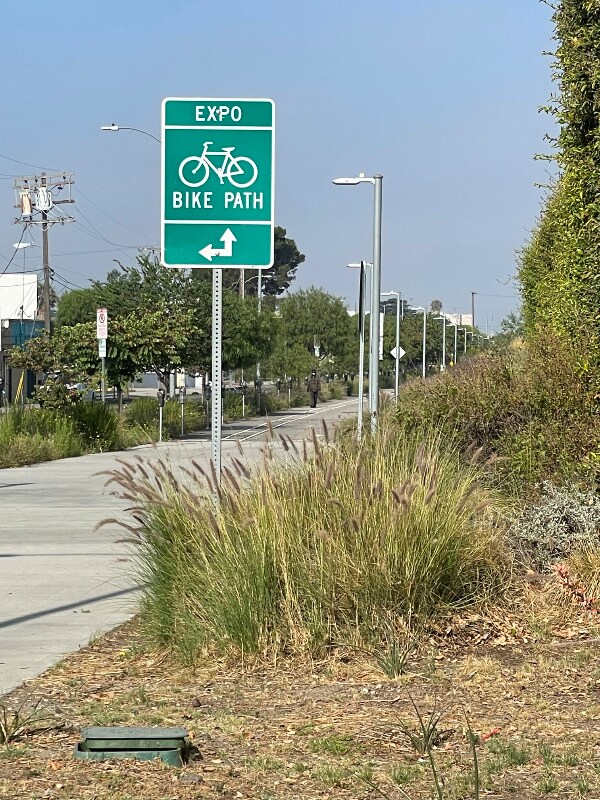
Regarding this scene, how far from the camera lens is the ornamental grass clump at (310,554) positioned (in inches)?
293

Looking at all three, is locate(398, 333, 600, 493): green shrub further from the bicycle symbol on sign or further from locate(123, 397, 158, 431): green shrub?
locate(123, 397, 158, 431): green shrub

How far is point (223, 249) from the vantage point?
8.45m

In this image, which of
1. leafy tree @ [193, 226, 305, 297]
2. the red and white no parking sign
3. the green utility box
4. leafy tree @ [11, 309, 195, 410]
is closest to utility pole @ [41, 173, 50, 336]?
leafy tree @ [11, 309, 195, 410]

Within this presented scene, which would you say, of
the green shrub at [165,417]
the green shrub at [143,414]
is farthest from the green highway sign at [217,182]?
the green shrub at [143,414]

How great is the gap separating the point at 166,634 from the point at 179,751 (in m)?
2.24

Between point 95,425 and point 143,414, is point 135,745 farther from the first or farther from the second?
point 143,414

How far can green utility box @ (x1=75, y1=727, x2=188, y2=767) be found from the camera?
5.57 metres

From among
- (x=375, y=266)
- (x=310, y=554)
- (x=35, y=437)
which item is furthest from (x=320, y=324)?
(x=310, y=554)

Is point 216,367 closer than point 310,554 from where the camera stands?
No

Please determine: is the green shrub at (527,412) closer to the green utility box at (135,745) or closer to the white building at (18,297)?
the green utility box at (135,745)

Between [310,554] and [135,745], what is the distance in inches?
86.0

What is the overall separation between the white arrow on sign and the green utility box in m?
3.62

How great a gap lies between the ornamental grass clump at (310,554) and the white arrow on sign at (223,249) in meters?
1.26

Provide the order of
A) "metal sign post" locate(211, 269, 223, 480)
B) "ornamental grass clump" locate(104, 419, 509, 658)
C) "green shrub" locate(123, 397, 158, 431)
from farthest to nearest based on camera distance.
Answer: "green shrub" locate(123, 397, 158, 431), "metal sign post" locate(211, 269, 223, 480), "ornamental grass clump" locate(104, 419, 509, 658)
